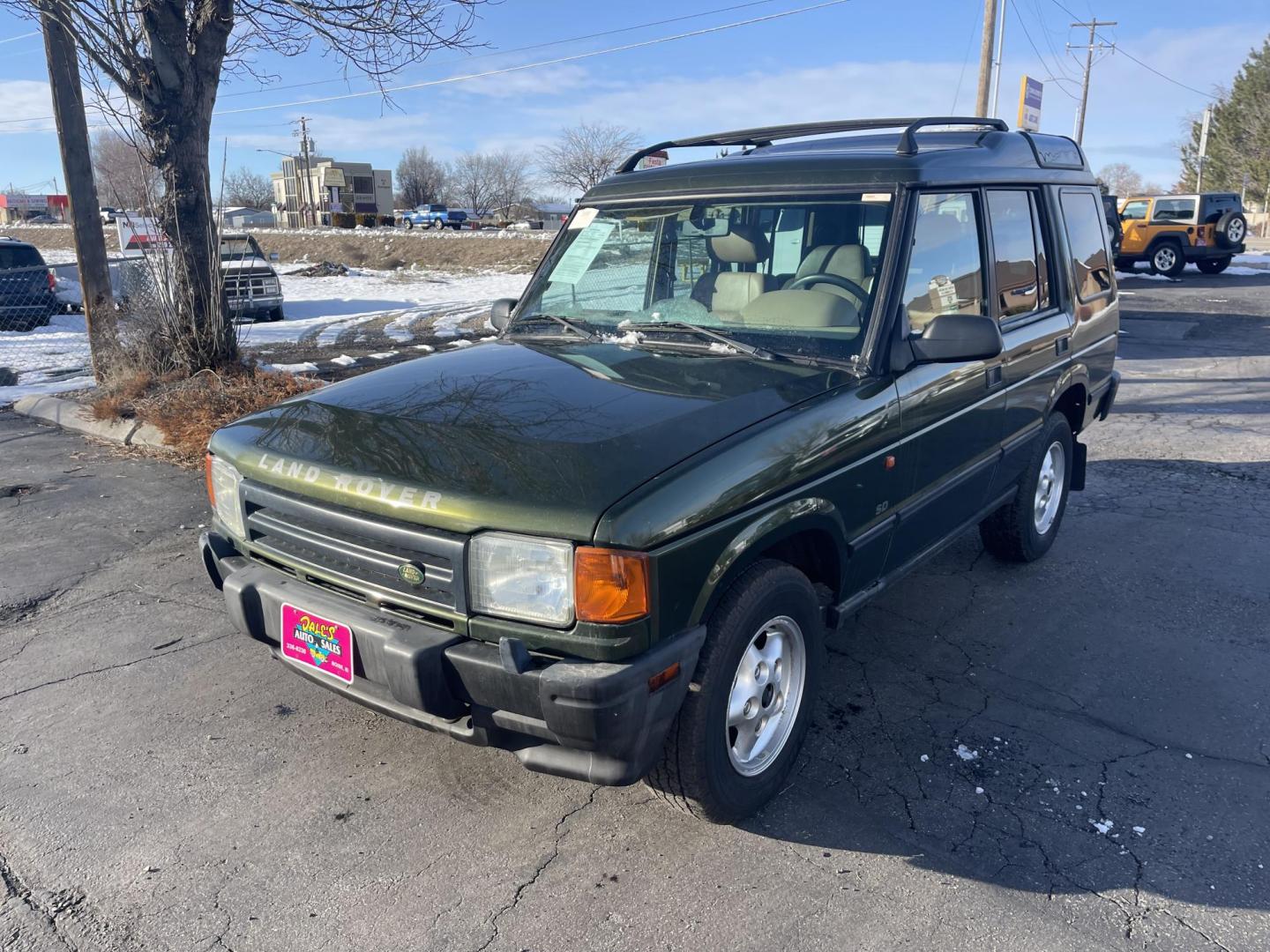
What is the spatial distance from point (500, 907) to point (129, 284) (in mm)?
8384

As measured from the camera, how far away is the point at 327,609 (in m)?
2.73

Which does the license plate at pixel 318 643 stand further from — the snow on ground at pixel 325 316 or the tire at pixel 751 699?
the snow on ground at pixel 325 316

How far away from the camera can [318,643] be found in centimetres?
277

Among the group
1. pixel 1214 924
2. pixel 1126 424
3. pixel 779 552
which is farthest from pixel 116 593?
pixel 1126 424

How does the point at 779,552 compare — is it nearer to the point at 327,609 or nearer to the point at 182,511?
the point at 327,609

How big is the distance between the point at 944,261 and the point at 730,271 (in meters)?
0.84

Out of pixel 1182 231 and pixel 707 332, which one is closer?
pixel 707 332

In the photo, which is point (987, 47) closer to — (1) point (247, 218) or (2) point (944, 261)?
(2) point (944, 261)

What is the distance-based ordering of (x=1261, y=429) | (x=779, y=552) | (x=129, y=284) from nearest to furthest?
(x=779, y=552), (x=1261, y=429), (x=129, y=284)

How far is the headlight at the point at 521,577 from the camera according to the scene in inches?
93.5

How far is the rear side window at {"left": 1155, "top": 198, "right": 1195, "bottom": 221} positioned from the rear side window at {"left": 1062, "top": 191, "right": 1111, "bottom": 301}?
76.1ft

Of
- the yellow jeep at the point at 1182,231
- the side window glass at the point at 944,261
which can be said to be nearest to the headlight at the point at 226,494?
the side window glass at the point at 944,261

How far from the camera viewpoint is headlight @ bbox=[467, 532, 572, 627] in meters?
2.38

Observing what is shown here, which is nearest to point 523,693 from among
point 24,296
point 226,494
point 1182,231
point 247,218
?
point 226,494
